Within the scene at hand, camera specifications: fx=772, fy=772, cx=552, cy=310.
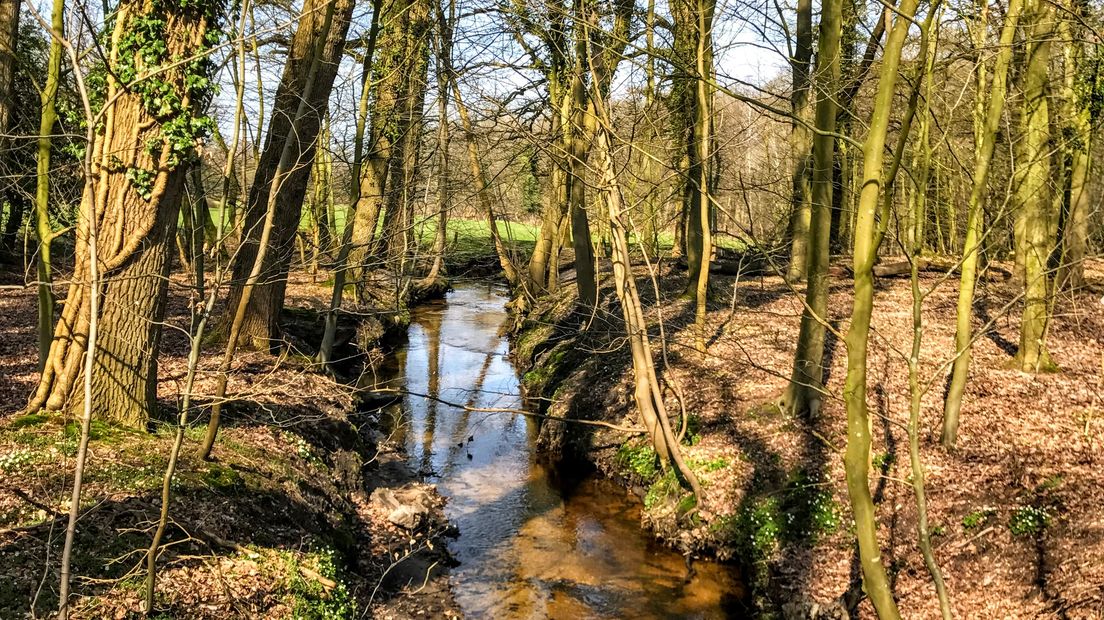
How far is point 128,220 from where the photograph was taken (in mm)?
7762

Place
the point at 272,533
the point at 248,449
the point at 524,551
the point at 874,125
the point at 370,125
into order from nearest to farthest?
the point at 874,125, the point at 272,533, the point at 248,449, the point at 524,551, the point at 370,125

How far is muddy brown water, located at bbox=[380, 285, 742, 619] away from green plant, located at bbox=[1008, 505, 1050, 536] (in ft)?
9.96

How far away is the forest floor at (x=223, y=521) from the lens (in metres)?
6.09

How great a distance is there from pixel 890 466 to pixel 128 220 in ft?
30.4

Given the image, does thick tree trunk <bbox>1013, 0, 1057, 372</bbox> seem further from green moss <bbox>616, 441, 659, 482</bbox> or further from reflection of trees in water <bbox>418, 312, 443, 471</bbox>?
reflection of trees in water <bbox>418, 312, 443, 471</bbox>

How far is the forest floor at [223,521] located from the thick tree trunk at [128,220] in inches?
21.8

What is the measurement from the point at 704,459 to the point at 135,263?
7742mm

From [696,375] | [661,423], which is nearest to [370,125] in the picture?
[696,375]

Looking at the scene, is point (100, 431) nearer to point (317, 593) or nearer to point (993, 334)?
point (317, 593)

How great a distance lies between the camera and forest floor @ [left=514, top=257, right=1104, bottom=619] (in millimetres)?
7711

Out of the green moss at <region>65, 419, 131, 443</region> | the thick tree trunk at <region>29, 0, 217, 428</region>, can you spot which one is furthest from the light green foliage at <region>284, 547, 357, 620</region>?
the thick tree trunk at <region>29, 0, 217, 428</region>

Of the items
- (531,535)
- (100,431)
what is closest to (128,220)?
(100,431)

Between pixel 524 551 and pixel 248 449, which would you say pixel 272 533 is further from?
pixel 524 551

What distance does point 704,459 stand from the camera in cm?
1121
